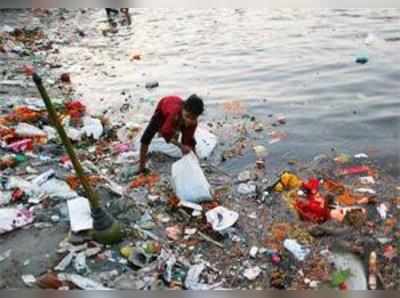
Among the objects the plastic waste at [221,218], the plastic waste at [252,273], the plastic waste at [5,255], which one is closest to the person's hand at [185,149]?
the plastic waste at [221,218]

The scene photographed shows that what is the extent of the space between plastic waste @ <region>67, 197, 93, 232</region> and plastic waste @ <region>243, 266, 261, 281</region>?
55 centimetres

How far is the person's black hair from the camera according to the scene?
1967 millimetres

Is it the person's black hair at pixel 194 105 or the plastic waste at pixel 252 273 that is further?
the person's black hair at pixel 194 105

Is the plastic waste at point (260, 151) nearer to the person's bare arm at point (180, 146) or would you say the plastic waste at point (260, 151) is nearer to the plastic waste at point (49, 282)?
the person's bare arm at point (180, 146)

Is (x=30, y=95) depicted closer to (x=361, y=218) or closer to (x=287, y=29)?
(x=287, y=29)

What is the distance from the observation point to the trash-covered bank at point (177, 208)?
5.78ft

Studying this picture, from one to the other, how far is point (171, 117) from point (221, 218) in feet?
1.36

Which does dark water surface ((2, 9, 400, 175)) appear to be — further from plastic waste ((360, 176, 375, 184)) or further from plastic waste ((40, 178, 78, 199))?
plastic waste ((40, 178, 78, 199))

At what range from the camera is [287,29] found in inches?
75.0

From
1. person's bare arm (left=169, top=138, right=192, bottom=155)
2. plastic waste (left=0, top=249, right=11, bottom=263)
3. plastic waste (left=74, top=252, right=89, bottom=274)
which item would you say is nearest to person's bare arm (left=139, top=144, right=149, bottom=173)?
person's bare arm (left=169, top=138, right=192, bottom=155)

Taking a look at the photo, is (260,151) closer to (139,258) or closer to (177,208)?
(177,208)

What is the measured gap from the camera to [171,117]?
6.49ft

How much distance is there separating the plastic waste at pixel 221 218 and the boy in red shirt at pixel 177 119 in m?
0.26

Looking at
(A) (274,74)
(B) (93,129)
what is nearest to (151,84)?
(B) (93,129)
